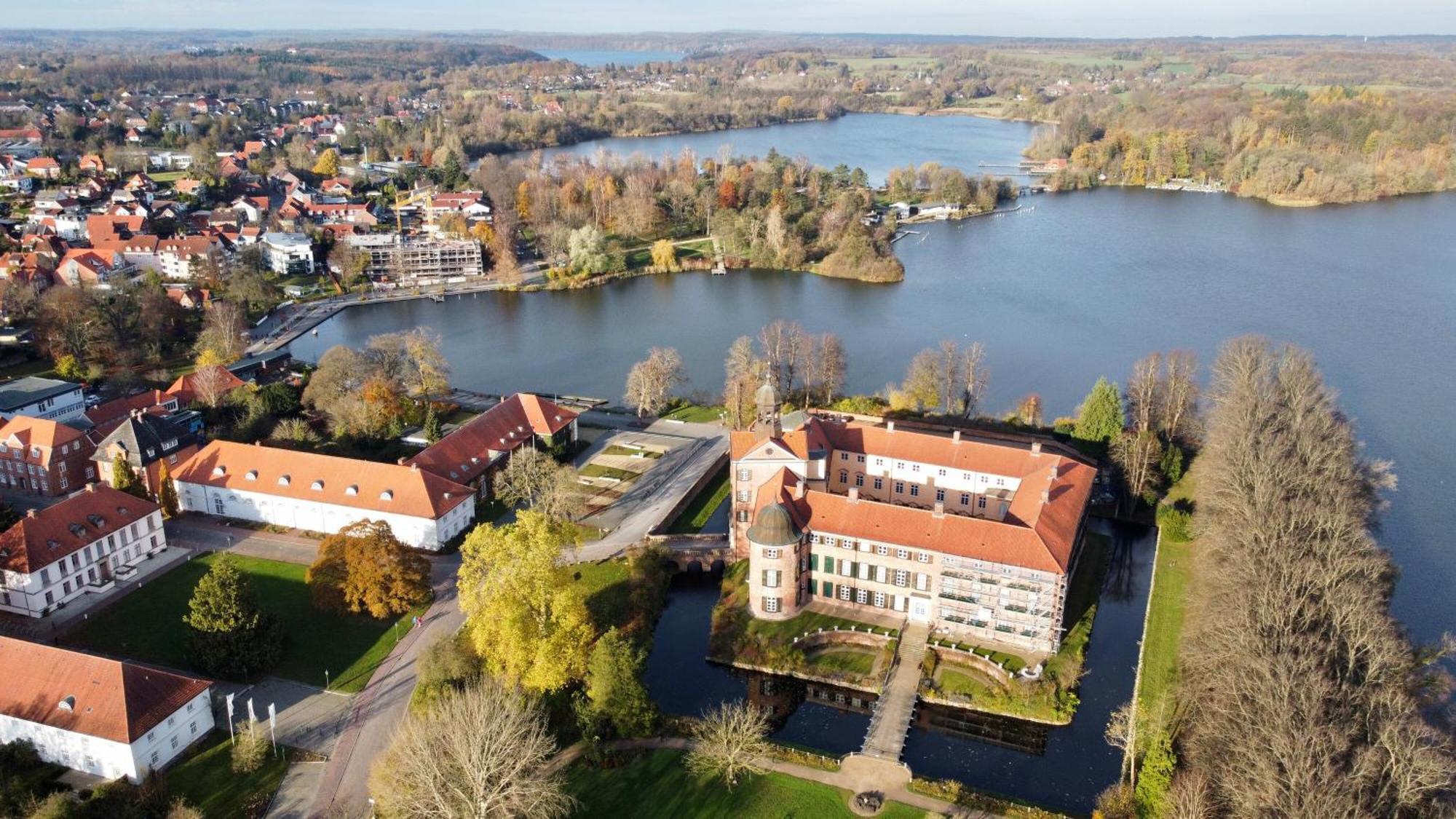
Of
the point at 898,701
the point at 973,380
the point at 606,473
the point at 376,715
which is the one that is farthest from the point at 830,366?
the point at 376,715

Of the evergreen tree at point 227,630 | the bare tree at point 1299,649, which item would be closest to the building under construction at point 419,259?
the evergreen tree at point 227,630

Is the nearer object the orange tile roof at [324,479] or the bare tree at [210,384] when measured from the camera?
the orange tile roof at [324,479]

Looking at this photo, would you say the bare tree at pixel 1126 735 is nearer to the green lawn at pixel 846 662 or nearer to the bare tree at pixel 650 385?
the green lawn at pixel 846 662

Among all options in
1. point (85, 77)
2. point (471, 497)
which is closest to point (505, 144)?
point (85, 77)

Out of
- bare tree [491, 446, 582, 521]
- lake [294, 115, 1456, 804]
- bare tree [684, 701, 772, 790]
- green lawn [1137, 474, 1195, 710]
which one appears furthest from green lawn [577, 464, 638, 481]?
green lawn [1137, 474, 1195, 710]

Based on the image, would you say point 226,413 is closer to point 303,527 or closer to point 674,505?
point 303,527

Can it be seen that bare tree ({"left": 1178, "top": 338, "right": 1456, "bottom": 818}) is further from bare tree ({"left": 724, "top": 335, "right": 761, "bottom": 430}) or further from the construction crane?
the construction crane
